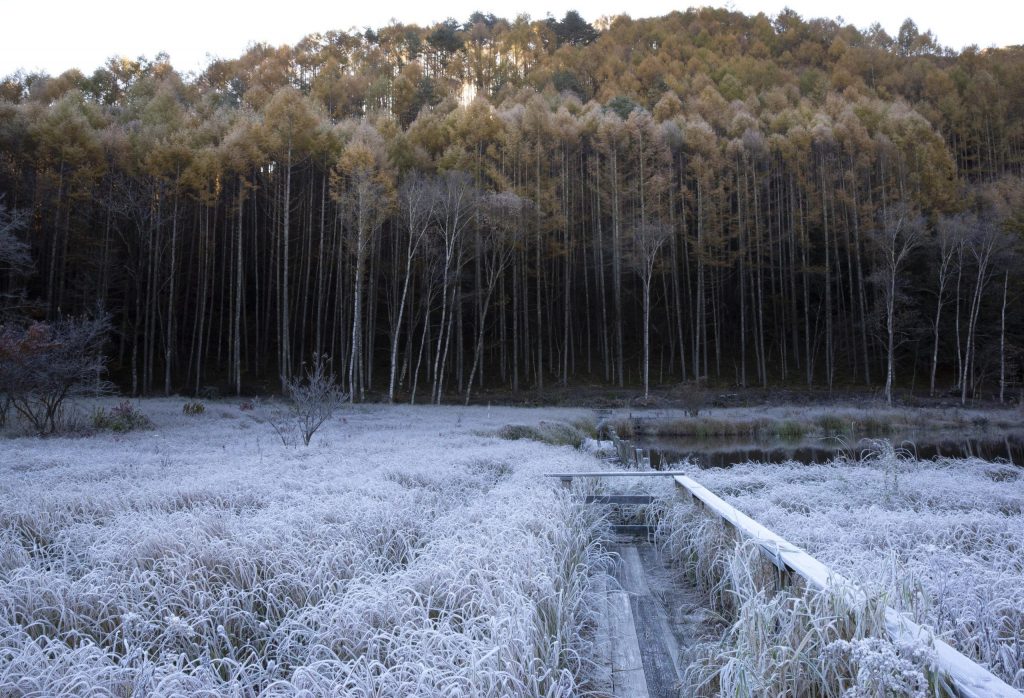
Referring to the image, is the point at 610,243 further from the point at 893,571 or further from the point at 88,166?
the point at 893,571

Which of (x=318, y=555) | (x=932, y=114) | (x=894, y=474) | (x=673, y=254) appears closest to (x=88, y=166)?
(x=673, y=254)

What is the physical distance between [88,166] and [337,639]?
992 inches

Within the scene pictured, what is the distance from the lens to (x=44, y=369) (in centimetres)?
1051

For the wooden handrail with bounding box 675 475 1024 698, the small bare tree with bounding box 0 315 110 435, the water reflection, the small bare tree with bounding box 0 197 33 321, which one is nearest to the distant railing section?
the wooden handrail with bounding box 675 475 1024 698

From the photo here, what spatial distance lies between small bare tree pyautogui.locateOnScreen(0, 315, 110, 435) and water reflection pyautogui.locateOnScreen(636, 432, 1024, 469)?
426 inches

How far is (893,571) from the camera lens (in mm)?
2551

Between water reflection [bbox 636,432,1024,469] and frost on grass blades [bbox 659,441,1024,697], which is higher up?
frost on grass blades [bbox 659,441,1024,697]

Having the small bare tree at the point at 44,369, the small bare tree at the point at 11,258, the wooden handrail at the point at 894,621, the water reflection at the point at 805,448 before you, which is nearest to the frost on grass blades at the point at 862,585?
the wooden handrail at the point at 894,621

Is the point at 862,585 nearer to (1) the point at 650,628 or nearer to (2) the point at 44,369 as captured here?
(1) the point at 650,628

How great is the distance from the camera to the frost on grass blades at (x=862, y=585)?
2.04 meters

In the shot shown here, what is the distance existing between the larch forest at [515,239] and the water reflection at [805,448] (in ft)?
14.3

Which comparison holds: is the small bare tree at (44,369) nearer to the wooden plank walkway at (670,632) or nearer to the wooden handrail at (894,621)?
the wooden plank walkway at (670,632)

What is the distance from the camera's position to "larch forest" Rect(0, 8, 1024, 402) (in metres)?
21.3

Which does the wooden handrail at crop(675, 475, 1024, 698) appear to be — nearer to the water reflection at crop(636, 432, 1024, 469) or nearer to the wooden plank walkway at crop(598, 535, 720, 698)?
the wooden plank walkway at crop(598, 535, 720, 698)
